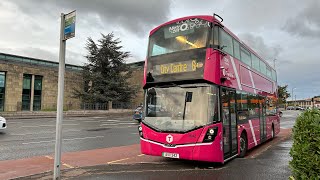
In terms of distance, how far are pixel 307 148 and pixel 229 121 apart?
4622mm

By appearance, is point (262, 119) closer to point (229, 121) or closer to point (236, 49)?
point (236, 49)

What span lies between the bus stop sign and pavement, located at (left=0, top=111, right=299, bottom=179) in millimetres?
3370

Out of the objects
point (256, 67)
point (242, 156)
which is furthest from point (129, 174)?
point (256, 67)

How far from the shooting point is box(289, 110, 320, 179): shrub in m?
3.45

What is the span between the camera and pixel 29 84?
38.2 meters

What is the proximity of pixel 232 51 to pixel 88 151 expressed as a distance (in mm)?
6284

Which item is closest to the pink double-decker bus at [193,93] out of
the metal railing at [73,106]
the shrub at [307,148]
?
the shrub at [307,148]

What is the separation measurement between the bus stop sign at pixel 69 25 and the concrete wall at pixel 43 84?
104 ft

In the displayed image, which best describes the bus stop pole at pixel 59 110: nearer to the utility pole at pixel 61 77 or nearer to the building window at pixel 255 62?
the utility pole at pixel 61 77

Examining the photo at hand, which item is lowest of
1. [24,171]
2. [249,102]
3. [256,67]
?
[24,171]

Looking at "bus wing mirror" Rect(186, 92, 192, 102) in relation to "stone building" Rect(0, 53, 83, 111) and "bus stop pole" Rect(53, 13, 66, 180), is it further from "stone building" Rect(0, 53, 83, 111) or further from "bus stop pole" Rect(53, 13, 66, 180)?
"stone building" Rect(0, 53, 83, 111)

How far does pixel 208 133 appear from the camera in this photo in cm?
702

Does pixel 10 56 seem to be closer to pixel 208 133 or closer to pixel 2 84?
pixel 2 84

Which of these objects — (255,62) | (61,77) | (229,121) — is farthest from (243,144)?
(61,77)
